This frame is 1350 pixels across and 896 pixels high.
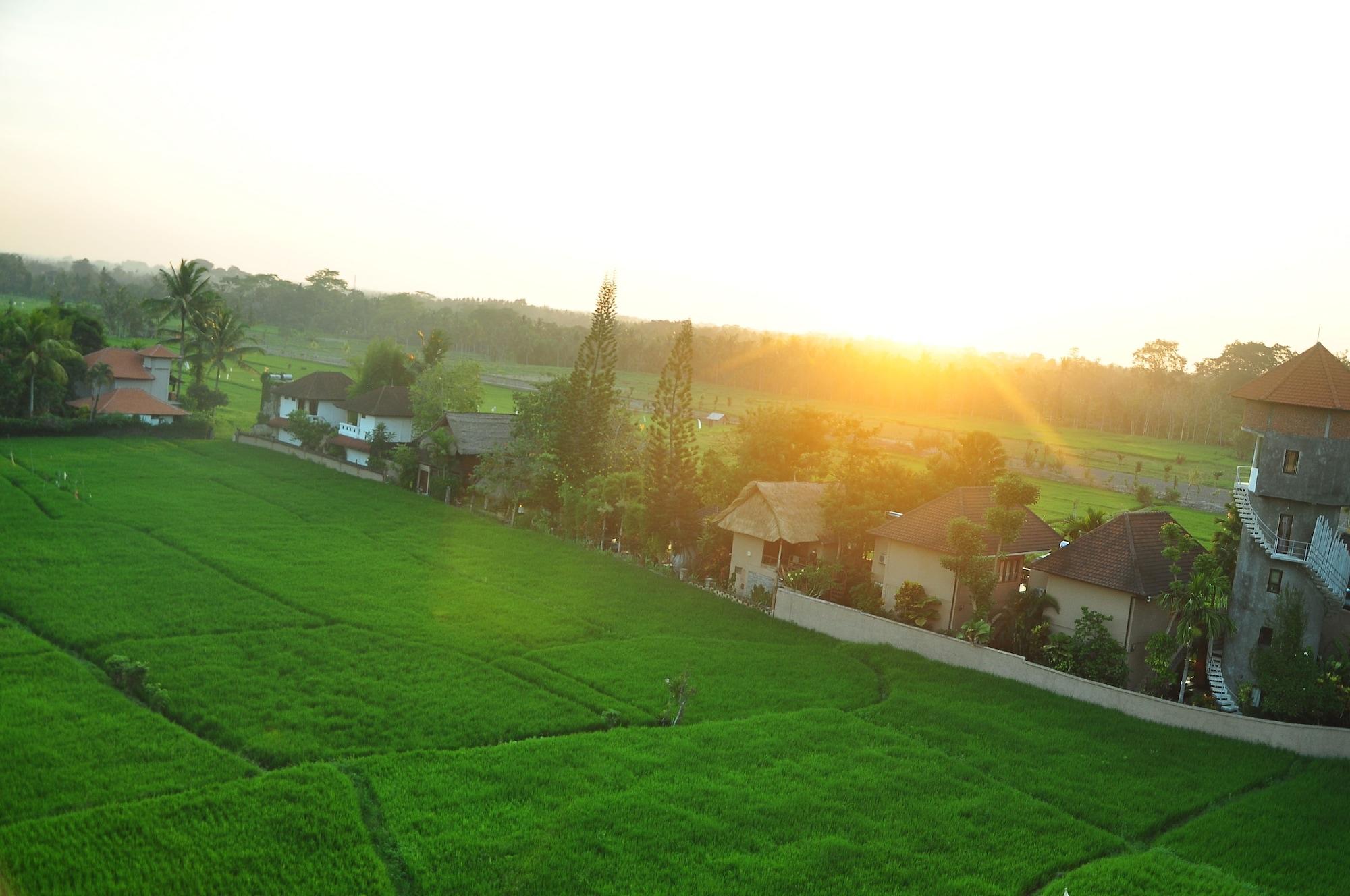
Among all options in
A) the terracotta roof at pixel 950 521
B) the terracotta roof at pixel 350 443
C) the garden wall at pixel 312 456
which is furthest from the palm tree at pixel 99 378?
the terracotta roof at pixel 950 521

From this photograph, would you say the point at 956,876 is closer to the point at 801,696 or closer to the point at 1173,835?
the point at 1173,835

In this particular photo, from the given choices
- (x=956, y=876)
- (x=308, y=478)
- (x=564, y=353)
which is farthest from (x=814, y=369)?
(x=956, y=876)

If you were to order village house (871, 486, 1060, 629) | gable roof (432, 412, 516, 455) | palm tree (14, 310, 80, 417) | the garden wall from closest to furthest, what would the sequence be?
village house (871, 486, 1060, 629), gable roof (432, 412, 516, 455), the garden wall, palm tree (14, 310, 80, 417)

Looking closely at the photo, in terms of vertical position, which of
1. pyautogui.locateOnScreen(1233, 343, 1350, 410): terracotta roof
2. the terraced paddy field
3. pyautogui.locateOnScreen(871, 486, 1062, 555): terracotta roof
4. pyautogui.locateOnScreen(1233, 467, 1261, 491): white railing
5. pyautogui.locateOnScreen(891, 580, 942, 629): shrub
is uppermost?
pyautogui.locateOnScreen(1233, 343, 1350, 410): terracotta roof

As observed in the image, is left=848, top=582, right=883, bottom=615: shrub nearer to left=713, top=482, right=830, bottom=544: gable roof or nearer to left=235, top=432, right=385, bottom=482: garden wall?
left=713, top=482, right=830, bottom=544: gable roof

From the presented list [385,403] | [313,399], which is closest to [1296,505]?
[385,403]

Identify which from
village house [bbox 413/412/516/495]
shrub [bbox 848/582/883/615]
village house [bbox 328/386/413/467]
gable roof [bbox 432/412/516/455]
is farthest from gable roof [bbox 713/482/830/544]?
village house [bbox 328/386/413/467]
